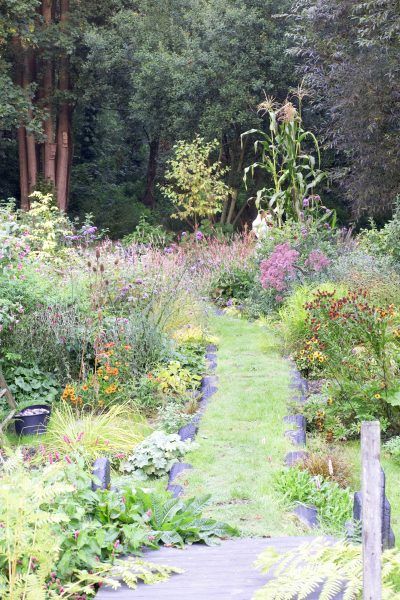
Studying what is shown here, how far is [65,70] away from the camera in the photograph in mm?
19797

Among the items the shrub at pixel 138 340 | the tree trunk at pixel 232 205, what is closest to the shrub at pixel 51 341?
the shrub at pixel 138 340

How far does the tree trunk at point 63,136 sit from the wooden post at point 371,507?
693 inches

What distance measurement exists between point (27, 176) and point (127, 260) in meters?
11.6

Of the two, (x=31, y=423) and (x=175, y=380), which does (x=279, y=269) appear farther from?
(x=31, y=423)

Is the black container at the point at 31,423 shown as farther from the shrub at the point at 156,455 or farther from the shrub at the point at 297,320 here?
→ the shrub at the point at 297,320

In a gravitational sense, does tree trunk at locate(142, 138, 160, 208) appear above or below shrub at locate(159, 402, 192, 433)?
above

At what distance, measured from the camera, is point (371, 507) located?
7.25ft

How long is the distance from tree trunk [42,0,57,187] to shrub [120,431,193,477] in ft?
48.4

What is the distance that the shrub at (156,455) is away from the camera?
5.04 m

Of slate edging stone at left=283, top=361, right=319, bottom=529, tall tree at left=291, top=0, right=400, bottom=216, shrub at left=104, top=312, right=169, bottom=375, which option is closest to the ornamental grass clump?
shrub at left=104, top=312, right=169, bottom=375

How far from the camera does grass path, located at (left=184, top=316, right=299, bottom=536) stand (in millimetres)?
4016

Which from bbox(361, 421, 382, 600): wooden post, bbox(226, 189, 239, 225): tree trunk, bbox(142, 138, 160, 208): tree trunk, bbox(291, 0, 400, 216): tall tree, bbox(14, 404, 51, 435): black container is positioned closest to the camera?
bbox(361, 421, 382, 600): wooden post

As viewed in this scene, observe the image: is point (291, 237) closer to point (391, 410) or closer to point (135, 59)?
point (391, 410)

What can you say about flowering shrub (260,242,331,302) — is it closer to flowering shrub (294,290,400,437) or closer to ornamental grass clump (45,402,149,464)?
flowering shrub (294,290,400,437)
